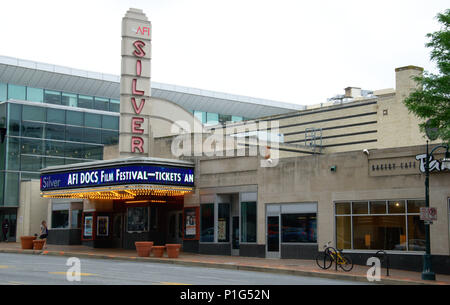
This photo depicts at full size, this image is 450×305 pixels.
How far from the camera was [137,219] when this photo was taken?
4019 cm

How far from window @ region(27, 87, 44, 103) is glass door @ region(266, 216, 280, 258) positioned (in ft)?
109

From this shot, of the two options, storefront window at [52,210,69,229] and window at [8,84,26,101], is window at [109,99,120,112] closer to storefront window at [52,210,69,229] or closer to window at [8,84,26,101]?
window at [8,84,26,101]

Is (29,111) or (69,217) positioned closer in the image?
(69,217)

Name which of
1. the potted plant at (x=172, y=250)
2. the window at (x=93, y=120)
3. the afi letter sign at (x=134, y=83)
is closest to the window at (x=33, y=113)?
Result: the window at (x=93, y=120)

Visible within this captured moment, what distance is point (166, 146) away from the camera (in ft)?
127

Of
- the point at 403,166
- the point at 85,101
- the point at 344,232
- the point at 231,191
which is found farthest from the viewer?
the point at 85,101

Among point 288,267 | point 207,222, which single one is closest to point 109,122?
point 207,222

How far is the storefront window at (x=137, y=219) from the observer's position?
39750mm

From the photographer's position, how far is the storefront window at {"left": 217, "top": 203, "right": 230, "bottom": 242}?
1400 inches

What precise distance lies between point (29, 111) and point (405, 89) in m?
29.6

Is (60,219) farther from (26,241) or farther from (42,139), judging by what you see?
(42,139)

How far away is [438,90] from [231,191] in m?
15.2
